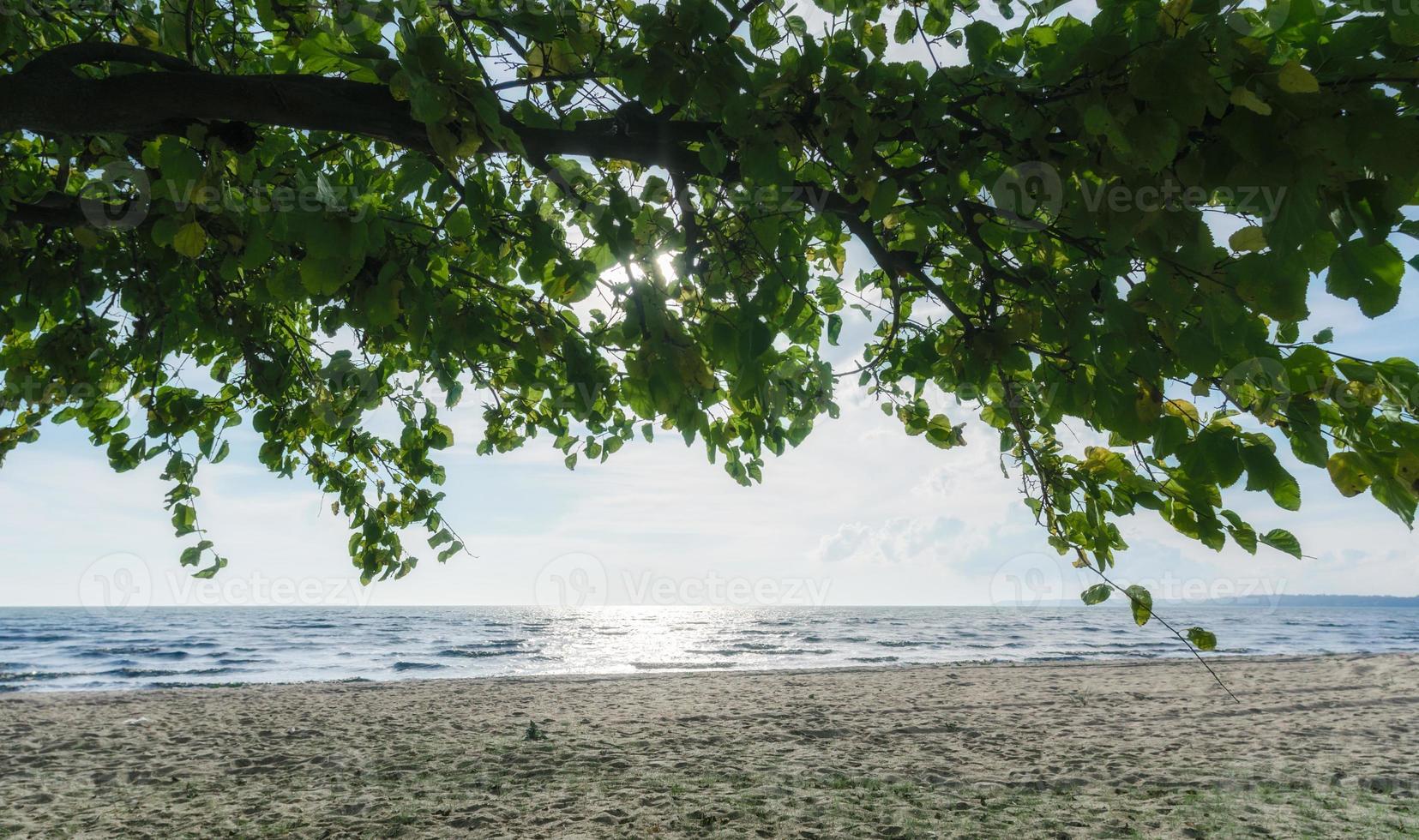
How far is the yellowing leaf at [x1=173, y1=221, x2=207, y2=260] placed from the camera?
107 inches

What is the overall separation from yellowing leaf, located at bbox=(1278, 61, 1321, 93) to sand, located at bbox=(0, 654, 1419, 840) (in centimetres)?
576

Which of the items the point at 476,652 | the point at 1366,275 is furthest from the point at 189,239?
the point at 476,652

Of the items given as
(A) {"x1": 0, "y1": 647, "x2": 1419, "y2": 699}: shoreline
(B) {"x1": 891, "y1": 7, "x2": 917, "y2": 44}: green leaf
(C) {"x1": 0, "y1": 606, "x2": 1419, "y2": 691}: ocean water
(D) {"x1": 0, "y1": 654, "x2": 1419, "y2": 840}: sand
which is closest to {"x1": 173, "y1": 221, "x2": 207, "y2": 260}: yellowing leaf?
(B) {"x1": 891, "y1": 7, "x2": 917, "y2": 44}: green leaf

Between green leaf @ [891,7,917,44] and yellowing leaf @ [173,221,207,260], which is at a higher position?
green leaf @ [891,7,917,44]

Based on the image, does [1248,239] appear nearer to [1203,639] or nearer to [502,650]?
[1203,639]

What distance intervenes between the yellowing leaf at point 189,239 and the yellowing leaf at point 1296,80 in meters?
3.11

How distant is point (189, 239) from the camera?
108 inches

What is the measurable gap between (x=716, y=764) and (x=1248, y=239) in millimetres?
7911

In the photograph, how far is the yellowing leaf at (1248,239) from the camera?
1.90 m

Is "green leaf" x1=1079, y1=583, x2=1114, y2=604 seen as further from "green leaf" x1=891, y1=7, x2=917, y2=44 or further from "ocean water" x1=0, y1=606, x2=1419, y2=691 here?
"ocean water" x1=0, y1=606, x2=1419, y2=691

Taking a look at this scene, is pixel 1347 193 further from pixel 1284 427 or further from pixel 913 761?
pixel 913 761

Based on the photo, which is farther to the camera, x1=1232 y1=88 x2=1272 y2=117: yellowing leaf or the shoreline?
the shoreline

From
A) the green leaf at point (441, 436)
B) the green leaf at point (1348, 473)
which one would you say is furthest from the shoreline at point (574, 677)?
the green leaf at point (1348, 473)

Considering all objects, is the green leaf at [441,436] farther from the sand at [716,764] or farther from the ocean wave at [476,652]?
the ocean wave at [476,652]
